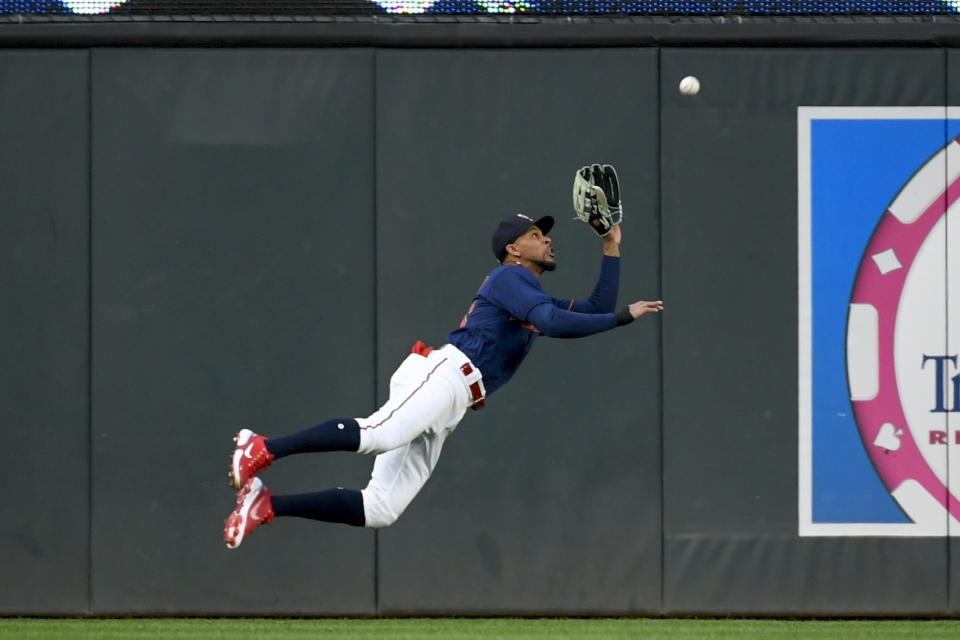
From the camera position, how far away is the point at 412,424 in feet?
18.7

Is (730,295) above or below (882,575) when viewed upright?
above

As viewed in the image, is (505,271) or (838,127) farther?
(838,127)

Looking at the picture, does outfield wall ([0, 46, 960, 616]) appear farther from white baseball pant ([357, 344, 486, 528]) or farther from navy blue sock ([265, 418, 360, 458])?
navy blue sock ([265, 418, 360, 458])

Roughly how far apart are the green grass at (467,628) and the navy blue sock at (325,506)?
3.91ft

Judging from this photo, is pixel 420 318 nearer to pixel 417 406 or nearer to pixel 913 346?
pixel 417 406

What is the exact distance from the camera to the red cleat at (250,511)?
5.61 metres

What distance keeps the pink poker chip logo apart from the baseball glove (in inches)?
76.3

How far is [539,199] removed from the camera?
7.24m

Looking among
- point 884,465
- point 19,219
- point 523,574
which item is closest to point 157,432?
point 19,219

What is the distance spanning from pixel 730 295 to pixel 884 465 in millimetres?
1121

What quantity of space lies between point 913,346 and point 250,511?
3434 mm

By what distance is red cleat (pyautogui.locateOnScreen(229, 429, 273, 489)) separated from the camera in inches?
213

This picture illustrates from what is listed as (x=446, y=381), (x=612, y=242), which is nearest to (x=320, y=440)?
(x=446, y=381)

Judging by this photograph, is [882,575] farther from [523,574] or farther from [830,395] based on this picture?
[523,574]
